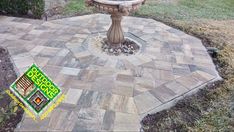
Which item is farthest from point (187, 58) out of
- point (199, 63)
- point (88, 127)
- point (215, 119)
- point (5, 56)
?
point (5, 56)

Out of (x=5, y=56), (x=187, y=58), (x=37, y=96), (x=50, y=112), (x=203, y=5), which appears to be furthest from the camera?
(x=203, y=5)

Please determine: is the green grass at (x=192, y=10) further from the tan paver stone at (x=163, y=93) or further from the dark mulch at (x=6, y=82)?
the dark mulch at (x=6, y=82)

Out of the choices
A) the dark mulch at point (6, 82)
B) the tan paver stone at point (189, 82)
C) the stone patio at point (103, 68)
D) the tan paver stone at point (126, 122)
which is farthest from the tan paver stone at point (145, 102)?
the dark mulch at point (6, 82)

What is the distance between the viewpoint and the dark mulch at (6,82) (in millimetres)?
2475

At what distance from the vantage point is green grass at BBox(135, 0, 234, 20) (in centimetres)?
597

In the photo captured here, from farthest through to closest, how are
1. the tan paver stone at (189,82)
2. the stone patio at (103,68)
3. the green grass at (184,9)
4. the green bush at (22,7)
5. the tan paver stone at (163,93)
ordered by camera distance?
the green grass at (184,9)
the green bush at (22,7)
the tan paver stone at (189,82)
the tan paver stone at (163,93)
the stone patio at (103,68)

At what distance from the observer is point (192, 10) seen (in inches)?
251

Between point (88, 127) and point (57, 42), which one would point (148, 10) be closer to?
point (57, 42)

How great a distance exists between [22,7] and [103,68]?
9.85ft

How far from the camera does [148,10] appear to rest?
6.17 meters

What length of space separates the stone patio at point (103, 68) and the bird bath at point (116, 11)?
0.98 ft

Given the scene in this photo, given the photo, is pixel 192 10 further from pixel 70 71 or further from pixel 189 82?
pixel 70 71

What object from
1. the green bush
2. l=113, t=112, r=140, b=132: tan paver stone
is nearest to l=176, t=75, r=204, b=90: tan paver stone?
l=113, t=112, r=140, b=132: tan paver stone

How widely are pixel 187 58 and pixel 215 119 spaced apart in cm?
146
